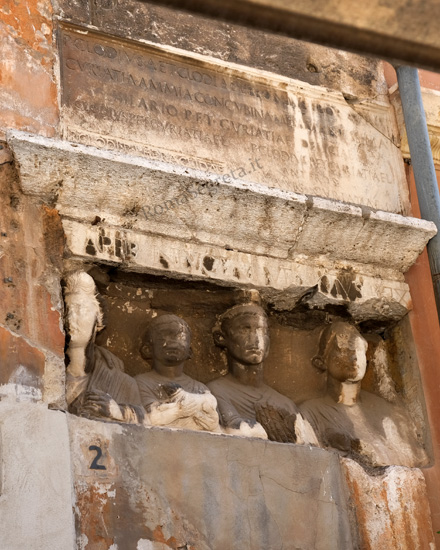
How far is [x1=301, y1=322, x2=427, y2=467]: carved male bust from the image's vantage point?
4852 millimetres

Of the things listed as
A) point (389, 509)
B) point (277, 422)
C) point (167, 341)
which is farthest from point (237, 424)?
point (389, 509)

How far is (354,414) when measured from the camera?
5062mm

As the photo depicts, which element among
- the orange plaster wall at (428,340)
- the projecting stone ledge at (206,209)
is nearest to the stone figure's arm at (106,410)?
the projecting stone ledge at (206,209)

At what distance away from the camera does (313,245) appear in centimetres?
507

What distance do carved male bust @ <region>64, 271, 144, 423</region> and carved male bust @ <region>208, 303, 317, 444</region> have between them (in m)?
0.48

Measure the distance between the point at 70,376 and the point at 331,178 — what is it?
191cm

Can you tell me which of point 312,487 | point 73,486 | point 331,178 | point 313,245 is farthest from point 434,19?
point 331,178

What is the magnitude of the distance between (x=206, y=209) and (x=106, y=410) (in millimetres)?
1125

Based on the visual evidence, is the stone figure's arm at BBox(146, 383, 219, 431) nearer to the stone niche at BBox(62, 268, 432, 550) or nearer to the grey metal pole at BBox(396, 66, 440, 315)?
the stone niche at BBox(62, 268, 432, 550)

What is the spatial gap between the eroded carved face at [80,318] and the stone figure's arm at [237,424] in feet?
2.34

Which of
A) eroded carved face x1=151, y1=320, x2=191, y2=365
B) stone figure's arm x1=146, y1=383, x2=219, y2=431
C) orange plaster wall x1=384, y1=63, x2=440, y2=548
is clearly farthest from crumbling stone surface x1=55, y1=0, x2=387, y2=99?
stone figure's arm x1=146, y1=383, x2=219, y2=431

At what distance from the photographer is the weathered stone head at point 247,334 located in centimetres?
487

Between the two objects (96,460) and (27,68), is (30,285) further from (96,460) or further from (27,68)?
(27,68)

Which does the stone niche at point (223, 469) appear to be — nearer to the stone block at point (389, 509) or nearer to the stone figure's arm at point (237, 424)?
the stone block at point (389, 509)
